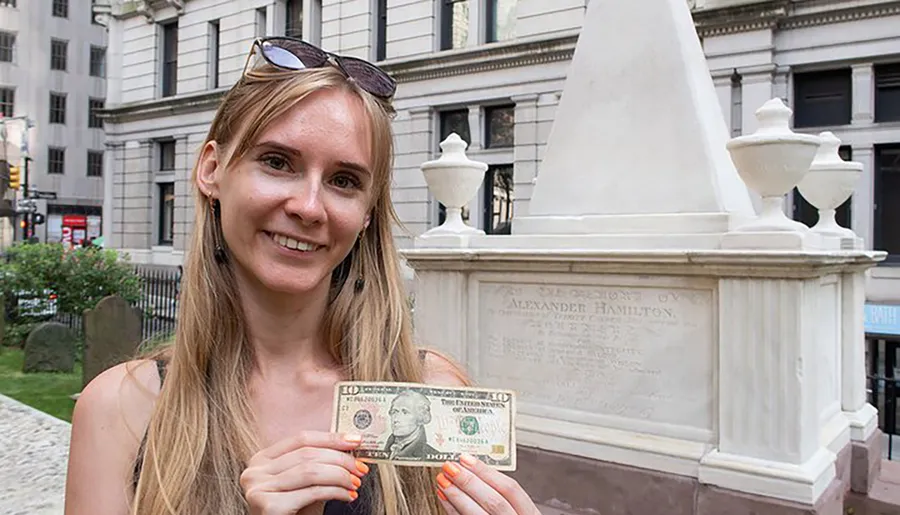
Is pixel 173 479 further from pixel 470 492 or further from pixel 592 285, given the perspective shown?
pixel 592 285

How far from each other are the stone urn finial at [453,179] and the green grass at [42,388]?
616cm

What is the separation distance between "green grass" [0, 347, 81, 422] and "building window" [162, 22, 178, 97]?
21071 mm

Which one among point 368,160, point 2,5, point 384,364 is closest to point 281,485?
point 384,364

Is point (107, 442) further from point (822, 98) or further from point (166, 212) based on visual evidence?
point (166, 212)

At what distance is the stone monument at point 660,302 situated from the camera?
15.8 ft

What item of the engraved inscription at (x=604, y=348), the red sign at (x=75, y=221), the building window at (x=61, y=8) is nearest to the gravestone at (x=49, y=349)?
the engraved inscription at (x=604, y=348)

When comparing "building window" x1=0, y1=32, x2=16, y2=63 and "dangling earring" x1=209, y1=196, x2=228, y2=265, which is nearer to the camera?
"dangling earring" x1=209, y1=196, x2=228, y2=265

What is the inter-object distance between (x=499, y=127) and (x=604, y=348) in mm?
17105

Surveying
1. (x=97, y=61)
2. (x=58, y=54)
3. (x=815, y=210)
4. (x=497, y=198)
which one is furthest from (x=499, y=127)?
(x=97, y=61)

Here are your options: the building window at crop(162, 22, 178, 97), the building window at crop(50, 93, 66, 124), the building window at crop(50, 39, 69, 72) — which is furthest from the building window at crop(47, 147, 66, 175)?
the building window at crop(162, 22, 178, 97)

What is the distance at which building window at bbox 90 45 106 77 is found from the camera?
176ft

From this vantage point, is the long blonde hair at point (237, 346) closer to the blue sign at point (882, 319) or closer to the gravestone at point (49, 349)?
the gravestone at point (49, 349)

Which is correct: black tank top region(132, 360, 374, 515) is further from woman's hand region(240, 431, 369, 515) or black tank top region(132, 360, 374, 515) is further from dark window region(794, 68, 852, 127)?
dark window region(794, 68, 852, 127)

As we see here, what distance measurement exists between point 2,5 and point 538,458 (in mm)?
58435
